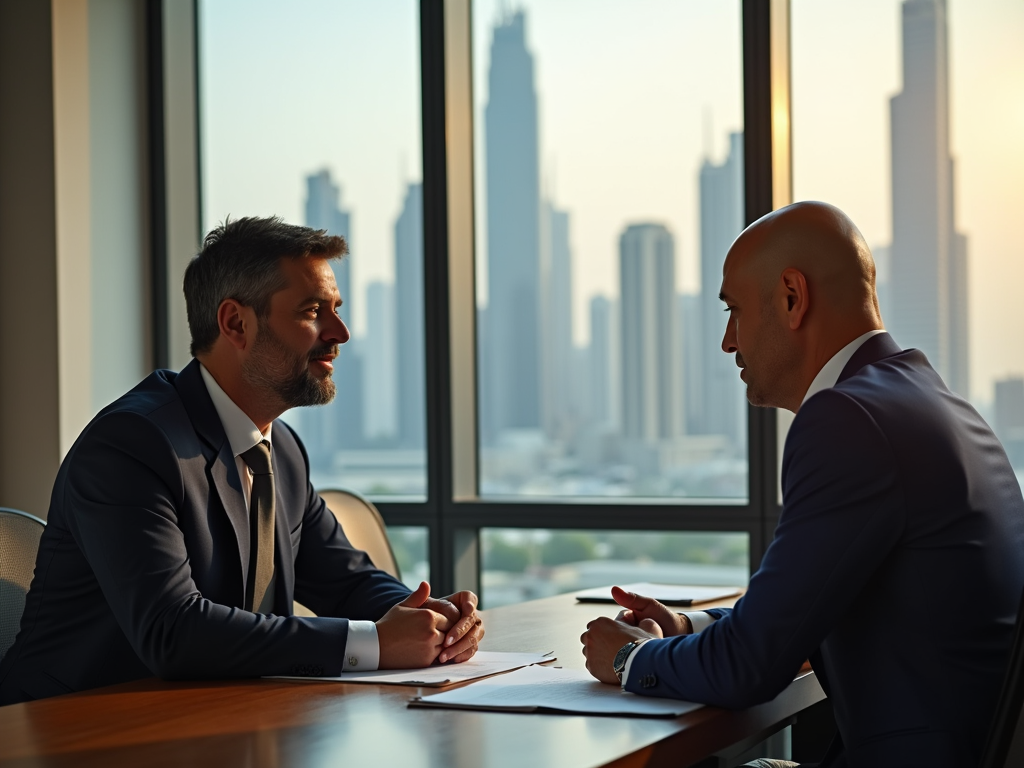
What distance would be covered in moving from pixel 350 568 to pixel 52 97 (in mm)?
2302

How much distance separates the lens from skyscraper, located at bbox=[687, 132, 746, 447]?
3602 millimetres

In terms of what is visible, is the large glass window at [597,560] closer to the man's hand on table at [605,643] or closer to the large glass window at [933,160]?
the large glass window at [933,160]

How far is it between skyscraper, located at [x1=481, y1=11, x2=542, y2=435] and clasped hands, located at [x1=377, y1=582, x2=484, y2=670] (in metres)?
2.01

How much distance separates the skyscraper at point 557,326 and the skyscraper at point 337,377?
0.72 metres

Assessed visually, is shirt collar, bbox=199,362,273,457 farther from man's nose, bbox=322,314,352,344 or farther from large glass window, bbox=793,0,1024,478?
large glass window, bbox=793,0,1024,478

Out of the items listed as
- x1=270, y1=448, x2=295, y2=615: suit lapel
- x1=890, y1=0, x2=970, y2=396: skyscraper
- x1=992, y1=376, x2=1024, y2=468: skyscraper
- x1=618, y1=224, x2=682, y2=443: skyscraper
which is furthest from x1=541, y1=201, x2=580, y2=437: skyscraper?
x1=270, y1=448, x2=295, y2=615: suit lapel

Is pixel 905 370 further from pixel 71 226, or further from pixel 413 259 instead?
pixel 71 226

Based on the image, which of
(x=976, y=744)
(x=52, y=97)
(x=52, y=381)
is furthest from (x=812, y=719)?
(x=52, y=97)

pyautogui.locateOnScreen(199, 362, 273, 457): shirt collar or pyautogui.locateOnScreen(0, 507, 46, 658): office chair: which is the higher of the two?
pyautogui.locateOnScreen(199, 362, 273, 457): shirt collar

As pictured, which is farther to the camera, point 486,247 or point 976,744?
point 486,247

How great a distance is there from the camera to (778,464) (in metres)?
3.45

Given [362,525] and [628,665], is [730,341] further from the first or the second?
[362,525]

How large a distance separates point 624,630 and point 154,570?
0.75 meters

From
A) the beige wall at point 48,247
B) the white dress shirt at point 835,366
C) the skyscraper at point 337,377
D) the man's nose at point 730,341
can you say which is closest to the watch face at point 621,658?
the white dress shirt at point 835,366
